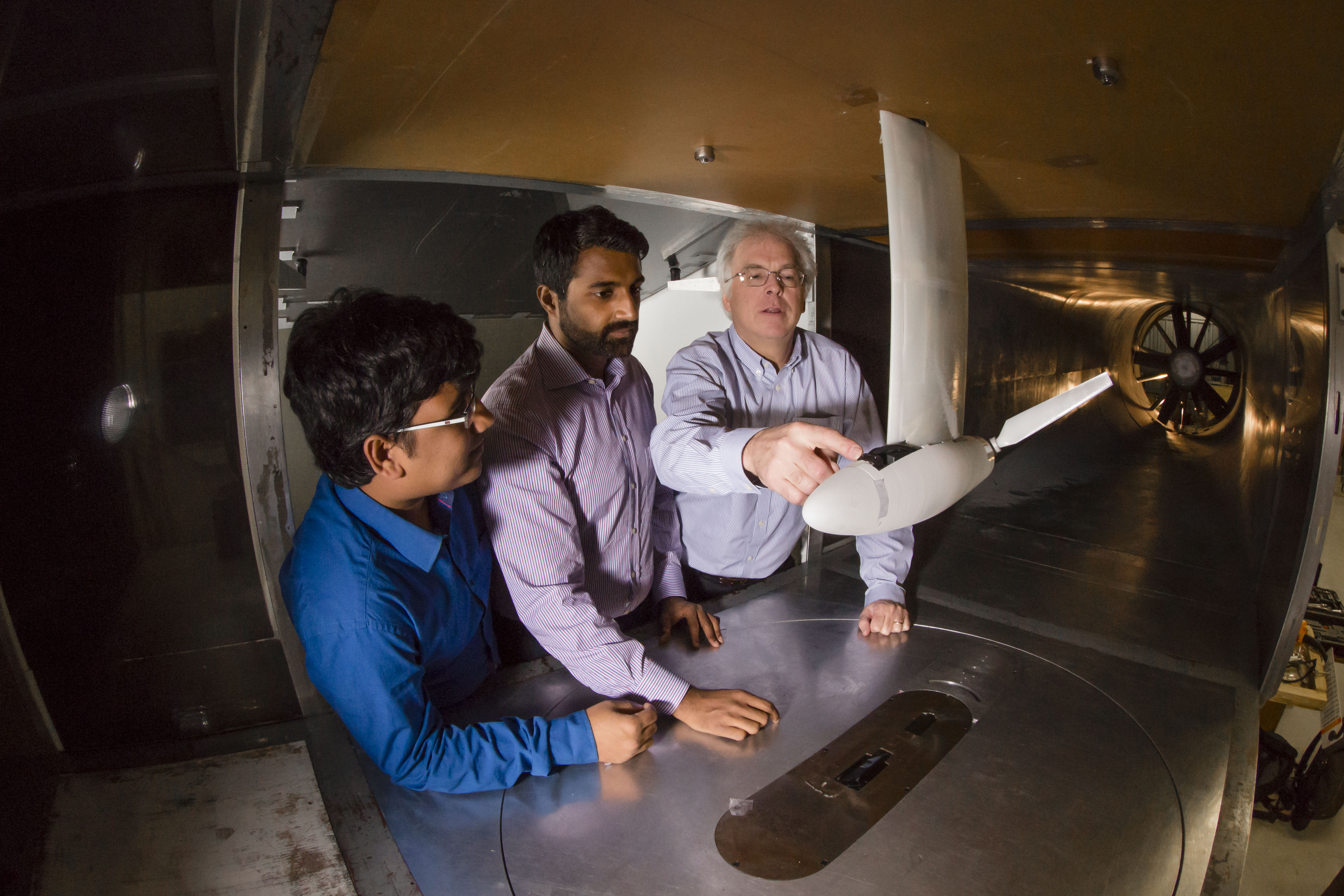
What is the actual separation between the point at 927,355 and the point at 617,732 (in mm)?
751

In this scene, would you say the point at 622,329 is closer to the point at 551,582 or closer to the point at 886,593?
the point at 551,582

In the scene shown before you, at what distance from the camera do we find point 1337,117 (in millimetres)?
813

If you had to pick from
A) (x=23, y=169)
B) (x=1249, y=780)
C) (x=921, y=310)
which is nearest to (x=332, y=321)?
(x=23, y=169)

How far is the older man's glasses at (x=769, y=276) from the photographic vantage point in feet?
4.31

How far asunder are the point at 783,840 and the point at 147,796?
823 mm

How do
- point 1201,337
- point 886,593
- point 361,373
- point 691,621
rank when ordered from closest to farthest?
point 361,373 → point 691,621 → point 886,593 → point 1201,337

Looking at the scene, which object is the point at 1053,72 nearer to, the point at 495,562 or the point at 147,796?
the point at 495,562

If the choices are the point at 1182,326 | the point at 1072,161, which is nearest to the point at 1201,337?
the point at 1182,326

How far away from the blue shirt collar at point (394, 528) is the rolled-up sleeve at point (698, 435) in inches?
16.9

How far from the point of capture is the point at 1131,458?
182cm

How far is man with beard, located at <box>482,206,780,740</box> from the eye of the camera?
101 centimetres

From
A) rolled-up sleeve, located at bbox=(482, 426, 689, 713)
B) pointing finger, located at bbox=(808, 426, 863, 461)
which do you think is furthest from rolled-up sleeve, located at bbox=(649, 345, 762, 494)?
rolled-up sleeve, located at bbox=(482, 426, 689, 713)

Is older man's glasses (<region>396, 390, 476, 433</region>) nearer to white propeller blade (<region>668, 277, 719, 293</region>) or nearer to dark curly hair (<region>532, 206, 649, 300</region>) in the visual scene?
dark curly hair (<region>532, 206, 649, 300</region>)

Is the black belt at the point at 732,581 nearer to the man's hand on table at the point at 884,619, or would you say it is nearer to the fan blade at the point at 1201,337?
the man's hand on table at the point at 884,619
